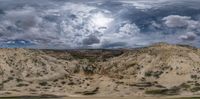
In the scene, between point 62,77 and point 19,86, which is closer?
point 19,86

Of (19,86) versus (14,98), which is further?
(19,86)

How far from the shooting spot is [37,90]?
179375 mm

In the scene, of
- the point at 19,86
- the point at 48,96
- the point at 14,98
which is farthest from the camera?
the point at 19,86

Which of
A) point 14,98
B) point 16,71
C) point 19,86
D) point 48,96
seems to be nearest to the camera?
point 14,98

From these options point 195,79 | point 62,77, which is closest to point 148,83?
point 195,79

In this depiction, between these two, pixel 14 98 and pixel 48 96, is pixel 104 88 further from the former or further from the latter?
pixel 14 98

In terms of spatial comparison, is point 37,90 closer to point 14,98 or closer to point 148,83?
point 14,98

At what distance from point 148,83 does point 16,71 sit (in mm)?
58514

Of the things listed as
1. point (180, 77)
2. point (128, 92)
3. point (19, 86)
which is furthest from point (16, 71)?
point (180, 77)

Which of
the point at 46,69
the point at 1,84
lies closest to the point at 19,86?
the point at 1,84

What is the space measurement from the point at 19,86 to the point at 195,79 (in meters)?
77.5

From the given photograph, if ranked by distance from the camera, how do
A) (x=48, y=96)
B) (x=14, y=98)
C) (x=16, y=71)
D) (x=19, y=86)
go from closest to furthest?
(x=14, y=98) < (x=48, y=96) < (x=19, y=86) < (x=16, y=71)

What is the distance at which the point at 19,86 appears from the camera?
181m

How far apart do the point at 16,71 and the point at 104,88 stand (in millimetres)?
39578
